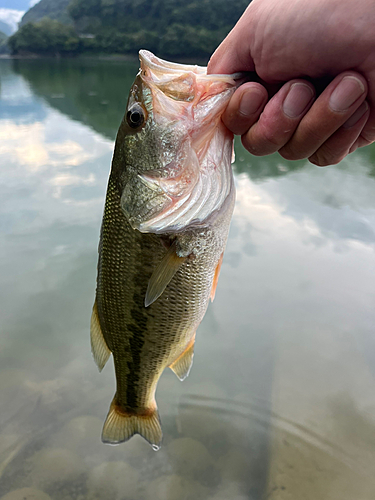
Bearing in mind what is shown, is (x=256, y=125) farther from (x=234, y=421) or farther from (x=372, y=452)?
(x=372, y=452)

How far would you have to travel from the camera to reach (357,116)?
111cm

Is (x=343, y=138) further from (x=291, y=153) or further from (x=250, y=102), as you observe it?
(x=250, y=102)

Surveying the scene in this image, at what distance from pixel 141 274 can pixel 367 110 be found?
0.96 metres

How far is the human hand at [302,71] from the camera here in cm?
94

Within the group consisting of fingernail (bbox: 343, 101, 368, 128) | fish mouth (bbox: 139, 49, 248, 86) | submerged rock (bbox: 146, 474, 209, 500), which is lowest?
submerged rock (bbox: 146, 474, 209, 500)

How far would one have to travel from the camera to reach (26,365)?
282 cm

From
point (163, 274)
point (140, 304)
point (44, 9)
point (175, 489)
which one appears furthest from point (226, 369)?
point (44, 9)

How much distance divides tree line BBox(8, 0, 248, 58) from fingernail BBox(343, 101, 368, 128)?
135ft

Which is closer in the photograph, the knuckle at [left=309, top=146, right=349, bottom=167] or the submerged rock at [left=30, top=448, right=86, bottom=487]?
the knuckle at [left=309, top=146, right=349, bottom=167]

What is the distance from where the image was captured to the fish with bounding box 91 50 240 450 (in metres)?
1.09

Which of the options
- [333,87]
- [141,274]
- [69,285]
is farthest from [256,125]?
[69,285]

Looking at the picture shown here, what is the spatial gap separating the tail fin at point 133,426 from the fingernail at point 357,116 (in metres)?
1.51

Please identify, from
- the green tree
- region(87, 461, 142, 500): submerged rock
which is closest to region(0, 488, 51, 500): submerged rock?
region(87, 461, 142, 500): submerged rock

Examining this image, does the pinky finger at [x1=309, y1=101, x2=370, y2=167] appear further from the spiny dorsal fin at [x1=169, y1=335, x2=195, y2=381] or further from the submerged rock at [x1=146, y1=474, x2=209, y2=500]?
the submerged rock at [x1=146, y1=474, x2=209, y2=500]
